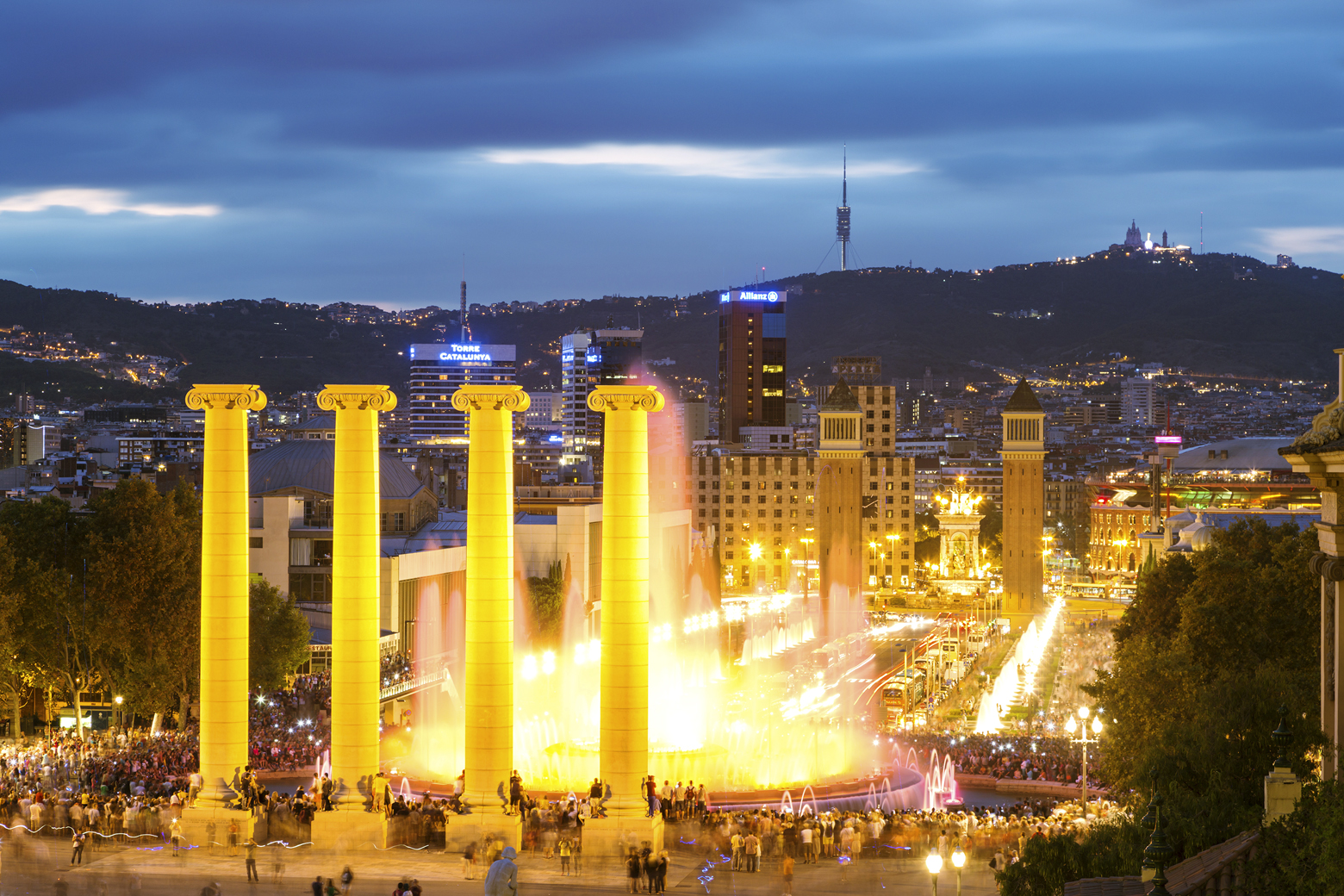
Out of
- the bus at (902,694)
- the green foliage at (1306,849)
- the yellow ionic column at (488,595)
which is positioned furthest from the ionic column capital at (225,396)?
the bus at (902,694)

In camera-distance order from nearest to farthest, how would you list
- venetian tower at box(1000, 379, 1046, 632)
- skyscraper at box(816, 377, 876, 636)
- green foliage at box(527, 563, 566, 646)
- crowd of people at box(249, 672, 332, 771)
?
crowd of people at box(249, 672, 332, 771) < green foliage at box(527, 563, 566, 646) < venetian tower at box(1000, 379, 1046, 632) < skyscraper at box(816, 377, 876, 636)

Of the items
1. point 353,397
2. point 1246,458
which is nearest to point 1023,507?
point 1246,458

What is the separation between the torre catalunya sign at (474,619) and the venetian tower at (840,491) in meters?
121

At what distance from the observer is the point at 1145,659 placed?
140ft

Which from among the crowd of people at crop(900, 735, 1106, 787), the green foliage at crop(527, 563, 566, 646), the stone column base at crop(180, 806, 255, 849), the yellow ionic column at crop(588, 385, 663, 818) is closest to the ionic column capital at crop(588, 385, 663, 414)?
the yellow ionic column at crop(588, 385, 663, 818)

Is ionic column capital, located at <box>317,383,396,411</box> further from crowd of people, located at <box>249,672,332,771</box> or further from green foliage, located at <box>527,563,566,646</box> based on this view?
green foliage, located at <box>527,563,566,646</box>

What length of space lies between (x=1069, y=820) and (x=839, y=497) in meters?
120

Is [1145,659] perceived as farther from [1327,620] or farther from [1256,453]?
[1256,453]

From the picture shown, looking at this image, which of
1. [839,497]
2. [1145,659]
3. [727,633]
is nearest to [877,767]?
[1145,659]

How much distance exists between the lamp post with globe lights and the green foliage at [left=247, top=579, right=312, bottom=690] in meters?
29.4

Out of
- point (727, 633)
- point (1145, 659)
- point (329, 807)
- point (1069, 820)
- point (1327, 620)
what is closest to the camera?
point (1327, 620)

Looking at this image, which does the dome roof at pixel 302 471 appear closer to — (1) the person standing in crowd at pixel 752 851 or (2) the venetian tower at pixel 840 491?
(1) the person standing in crowd at pixel 752 851

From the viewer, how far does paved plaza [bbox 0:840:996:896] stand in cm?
3183

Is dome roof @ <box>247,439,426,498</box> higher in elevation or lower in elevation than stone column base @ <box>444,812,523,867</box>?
higher
